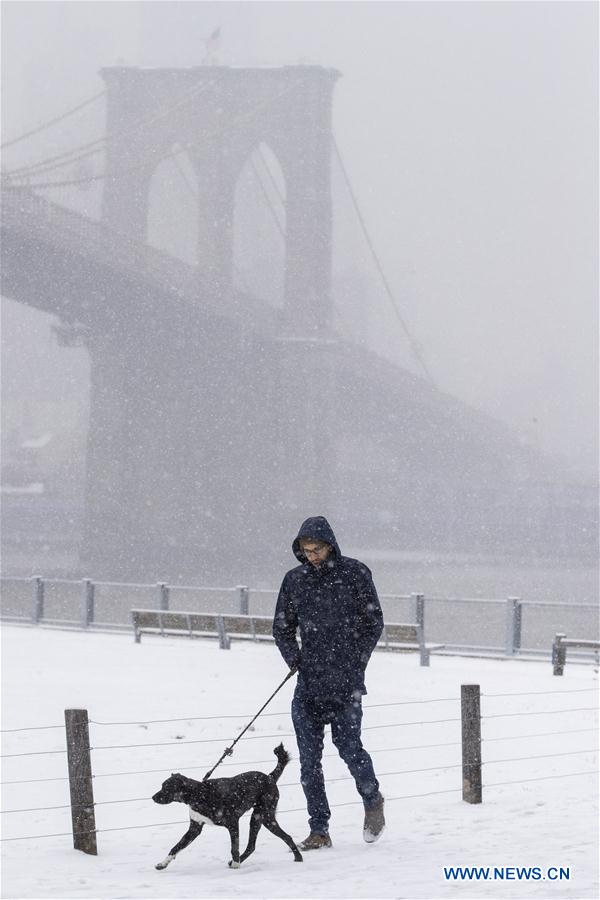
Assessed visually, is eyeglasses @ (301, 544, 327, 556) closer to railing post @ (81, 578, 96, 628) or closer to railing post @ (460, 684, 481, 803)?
railing post @ (460, 684, 481, 803)

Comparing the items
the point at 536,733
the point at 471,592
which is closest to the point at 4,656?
the point at 536,733

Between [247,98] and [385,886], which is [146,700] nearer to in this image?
[385,886]

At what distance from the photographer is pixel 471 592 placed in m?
51.3

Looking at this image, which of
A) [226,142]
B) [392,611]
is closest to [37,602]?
[392,611]

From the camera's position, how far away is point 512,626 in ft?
46.7

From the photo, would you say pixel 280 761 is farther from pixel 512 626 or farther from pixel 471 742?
pixel 512 626

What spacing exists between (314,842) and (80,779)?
935mm

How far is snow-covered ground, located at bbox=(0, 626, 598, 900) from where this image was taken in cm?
462

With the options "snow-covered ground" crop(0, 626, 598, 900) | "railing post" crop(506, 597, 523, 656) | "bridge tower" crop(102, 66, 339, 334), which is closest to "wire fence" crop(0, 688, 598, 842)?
"snow-covered ground" crop(0, 626, 598, 900)

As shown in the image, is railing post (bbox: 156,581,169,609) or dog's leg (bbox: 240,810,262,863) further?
railing post (bbox: 156,581,169,609)

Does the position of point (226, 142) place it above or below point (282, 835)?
above

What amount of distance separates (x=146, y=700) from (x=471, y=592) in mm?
42083

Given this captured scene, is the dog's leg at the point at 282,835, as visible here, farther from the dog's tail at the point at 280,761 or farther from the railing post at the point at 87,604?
the railing post at the point at 87,604

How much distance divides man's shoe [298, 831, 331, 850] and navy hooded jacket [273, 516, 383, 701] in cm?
57
